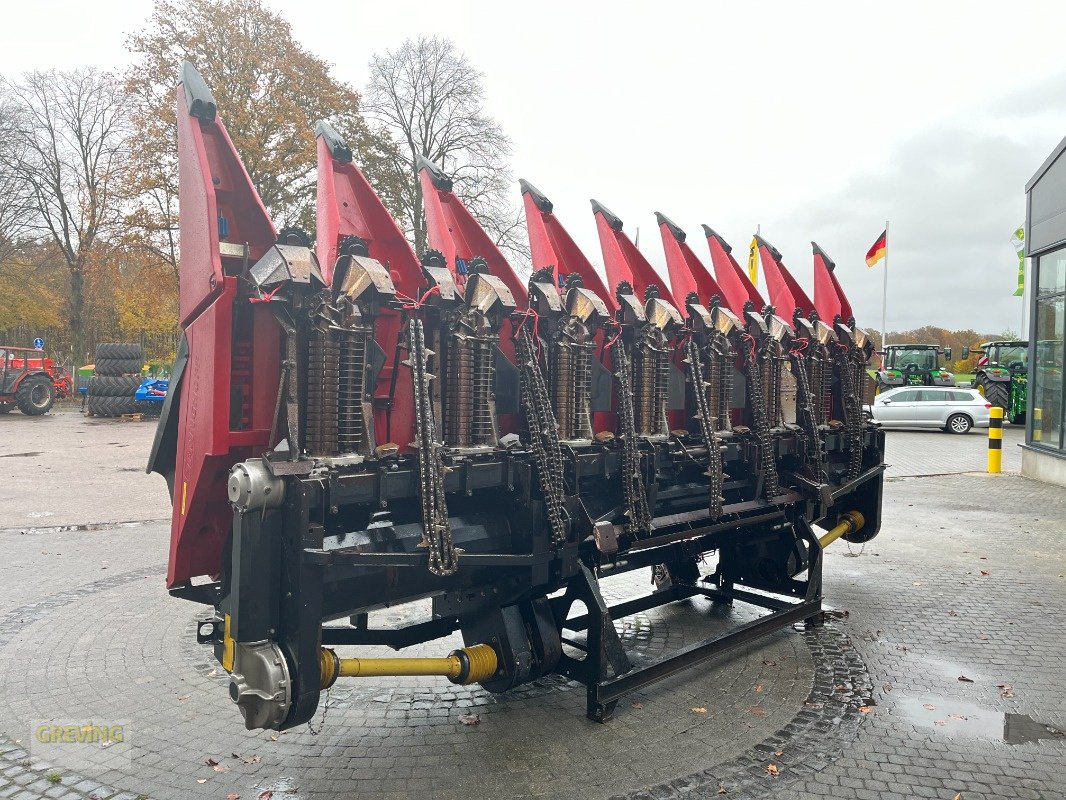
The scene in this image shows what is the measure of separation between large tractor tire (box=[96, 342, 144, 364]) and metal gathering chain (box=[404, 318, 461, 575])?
27.5 meters

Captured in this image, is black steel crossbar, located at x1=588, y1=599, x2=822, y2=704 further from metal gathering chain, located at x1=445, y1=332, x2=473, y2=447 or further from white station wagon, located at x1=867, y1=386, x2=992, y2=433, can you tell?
white station wagon, located at x1=867, y1=386, x2=992, y2=433

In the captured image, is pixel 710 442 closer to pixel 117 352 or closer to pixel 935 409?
pixel 935 409

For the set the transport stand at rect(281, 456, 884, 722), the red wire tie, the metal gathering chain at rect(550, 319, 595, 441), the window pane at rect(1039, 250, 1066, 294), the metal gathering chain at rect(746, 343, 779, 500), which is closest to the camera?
the red wire tie

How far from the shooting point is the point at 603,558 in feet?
15.6

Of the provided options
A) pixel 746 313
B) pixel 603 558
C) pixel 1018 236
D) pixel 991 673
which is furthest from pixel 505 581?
pixel 1018 236

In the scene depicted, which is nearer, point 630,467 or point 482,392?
point 482,392

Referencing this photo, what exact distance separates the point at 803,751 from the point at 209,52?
26.6 m

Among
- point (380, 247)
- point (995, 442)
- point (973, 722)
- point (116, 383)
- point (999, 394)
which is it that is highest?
point (380, 247)

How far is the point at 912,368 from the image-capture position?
32.2m

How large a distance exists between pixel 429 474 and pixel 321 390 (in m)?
0.61

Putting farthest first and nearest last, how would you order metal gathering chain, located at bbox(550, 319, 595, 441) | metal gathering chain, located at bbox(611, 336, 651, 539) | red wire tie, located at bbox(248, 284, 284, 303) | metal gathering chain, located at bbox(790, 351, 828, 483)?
A: metal gathering chain, located at bbox(790, 351, 828, 483) → metal gathering chain, located at bbox(611, 336, 651, 539) → metal gathering chain, located at bbox(550, 319, 595, 441) → red wire tie, located at bbox(248, 284, 284, 303)

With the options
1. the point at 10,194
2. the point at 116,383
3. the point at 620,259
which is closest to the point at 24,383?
the point at 116,383

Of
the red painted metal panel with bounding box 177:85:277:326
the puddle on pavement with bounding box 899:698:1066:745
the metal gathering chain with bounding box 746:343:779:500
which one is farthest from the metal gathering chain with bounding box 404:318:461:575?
the puddle on pavement with bounding box 899:698:1066:745

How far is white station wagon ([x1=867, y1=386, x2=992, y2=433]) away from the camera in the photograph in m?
24.0
